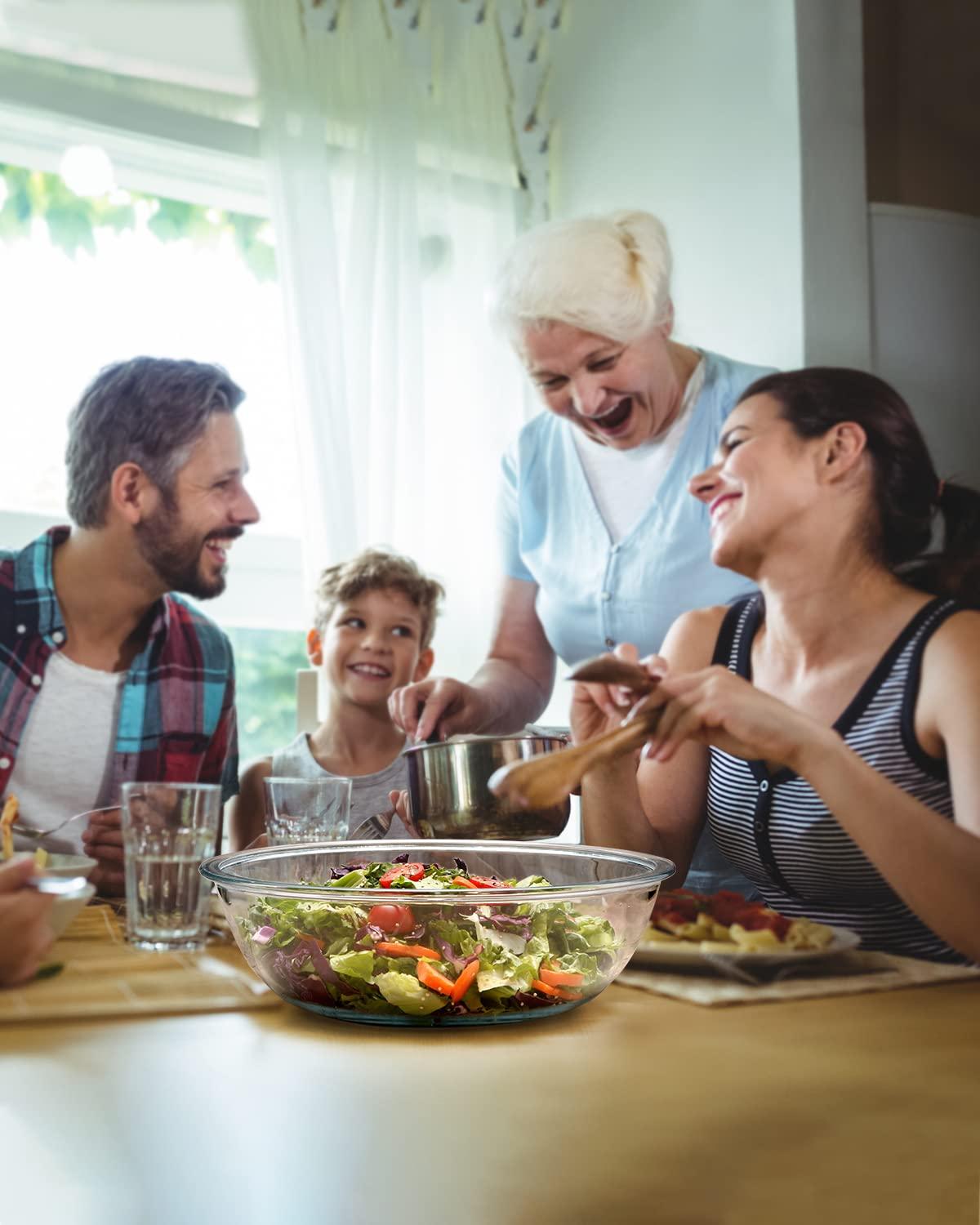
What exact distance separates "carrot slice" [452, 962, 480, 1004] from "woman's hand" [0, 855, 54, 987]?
20cm

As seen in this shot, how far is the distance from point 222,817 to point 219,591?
0.30 meters

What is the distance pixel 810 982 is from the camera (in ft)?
1.89

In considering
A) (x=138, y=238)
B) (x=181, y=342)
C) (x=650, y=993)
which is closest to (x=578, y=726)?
(x=650, y=993)

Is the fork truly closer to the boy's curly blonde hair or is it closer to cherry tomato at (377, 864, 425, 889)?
the boy's curly blonde hair

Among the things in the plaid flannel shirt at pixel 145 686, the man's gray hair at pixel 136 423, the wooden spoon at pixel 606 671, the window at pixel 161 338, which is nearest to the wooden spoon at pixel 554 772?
the wooden spoon at pixel 606 671

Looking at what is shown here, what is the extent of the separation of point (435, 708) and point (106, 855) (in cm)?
34

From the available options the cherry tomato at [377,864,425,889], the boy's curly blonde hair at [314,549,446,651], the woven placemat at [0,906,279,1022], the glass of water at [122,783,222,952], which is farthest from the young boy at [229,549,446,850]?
the cherry tomato at [377,864,425,889]

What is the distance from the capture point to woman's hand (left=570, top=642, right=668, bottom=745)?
993 mm

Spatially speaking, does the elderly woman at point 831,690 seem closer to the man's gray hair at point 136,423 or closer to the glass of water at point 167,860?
the glass of water at point 167,860

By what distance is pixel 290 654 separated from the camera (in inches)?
70.4

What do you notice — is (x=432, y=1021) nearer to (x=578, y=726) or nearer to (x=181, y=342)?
(x=578, y=726)

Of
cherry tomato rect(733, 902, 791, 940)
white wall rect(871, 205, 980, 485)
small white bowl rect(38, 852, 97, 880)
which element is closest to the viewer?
cherry tomato rect(733, 902, 791, 940)

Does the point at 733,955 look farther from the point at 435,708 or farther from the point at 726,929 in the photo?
the point at 435,708

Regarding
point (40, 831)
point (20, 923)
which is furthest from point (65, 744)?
point (20, 923)
